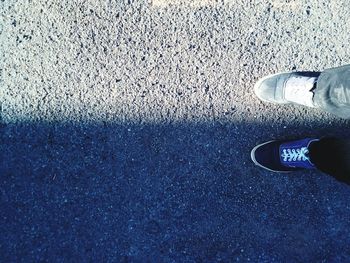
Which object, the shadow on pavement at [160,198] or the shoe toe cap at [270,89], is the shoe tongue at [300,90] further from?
the shadow on pavement at [160,198]

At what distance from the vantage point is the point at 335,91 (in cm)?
189

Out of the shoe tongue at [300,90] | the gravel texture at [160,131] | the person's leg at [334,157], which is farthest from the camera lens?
the gravel texture at [160,131]

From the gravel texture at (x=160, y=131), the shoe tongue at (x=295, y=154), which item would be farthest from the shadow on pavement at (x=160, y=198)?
the shoe tongue at (x=295, y=154)

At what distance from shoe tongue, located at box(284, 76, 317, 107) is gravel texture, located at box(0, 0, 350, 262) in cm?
14

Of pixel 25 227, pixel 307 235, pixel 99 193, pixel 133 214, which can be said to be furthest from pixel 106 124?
pixel 307 235

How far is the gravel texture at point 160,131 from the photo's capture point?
2.17 meters

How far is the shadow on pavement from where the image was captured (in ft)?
7.11

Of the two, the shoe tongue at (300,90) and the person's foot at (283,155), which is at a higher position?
the shoe tongue at (300,90)

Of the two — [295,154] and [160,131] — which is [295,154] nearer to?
[295,154]

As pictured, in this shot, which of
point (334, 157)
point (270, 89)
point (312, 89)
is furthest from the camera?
point (270, 89)

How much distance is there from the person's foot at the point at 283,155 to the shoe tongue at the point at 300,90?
21 centimetres

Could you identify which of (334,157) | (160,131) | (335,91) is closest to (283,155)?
(334,157)

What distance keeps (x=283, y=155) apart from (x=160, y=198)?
2.31 feet

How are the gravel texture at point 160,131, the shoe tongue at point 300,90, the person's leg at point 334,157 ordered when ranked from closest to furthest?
1. the person's leg at point 334,157
2. the shoe tongue at point 300,90
3. the gravel texture at point 160,131
